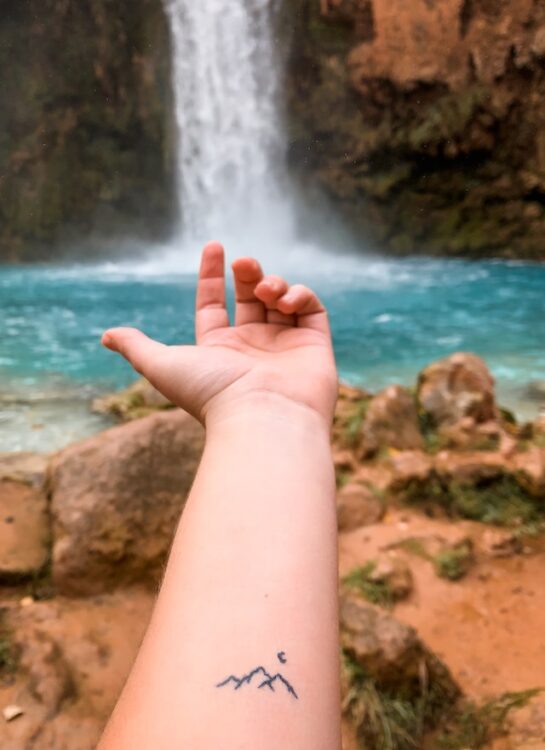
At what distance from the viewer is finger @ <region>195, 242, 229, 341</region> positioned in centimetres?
157

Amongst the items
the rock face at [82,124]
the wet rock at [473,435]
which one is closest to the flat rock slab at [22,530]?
the wet rock at [473,435]

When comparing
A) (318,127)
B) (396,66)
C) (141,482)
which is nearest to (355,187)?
(318,127)

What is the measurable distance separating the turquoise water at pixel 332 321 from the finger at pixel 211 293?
287 centimetres

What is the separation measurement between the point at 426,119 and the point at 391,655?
12953mm

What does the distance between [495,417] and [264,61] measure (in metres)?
12.6

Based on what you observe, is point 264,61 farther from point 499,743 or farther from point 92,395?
point 499,743

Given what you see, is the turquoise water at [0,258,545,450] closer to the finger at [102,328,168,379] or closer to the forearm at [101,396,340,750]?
the finger at [102,328,168,379]

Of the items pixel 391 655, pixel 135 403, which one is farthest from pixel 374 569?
pixel 135 403

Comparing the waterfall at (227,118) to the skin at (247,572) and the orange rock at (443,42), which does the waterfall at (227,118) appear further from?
the skin at (247,572)

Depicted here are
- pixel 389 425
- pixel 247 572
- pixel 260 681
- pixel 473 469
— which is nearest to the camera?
pixel 260 681

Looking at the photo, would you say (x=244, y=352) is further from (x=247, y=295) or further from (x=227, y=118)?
(x=227, y=118)

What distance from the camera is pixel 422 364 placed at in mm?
5902

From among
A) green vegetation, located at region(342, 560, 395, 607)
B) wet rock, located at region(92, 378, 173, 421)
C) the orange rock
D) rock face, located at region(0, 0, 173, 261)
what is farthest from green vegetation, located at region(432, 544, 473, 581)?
rock face, located at region(0, 0, 173, 261)

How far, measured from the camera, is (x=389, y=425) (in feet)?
10.8
